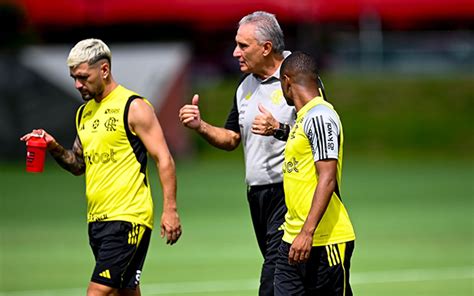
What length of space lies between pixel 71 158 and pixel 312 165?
2.17 meters

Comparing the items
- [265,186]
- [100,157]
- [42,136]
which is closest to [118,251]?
[100,157]

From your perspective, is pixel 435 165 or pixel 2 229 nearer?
pixel 2 229

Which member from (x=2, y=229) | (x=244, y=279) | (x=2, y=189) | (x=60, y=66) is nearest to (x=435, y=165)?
(x=60, y=66)

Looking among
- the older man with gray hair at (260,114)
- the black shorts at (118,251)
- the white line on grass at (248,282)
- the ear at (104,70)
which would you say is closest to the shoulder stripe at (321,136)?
the older man with gray hair at (260,114)

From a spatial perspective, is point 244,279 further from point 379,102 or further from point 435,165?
point 379,102

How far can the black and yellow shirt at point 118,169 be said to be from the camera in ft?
30.1

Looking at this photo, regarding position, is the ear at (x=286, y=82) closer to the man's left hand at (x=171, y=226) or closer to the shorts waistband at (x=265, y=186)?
the shorts waistband at (x=265, y=186)

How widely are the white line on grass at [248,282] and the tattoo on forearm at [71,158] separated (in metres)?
3.56

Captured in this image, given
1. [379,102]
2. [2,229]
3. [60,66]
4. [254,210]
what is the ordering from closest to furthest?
[254,210] → [2,229] → [60,66] → [379,102]

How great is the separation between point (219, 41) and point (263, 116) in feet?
112

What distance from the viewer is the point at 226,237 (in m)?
17.6

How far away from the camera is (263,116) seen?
9031 mm

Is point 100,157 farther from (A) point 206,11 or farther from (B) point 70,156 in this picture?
(A) point 206,11

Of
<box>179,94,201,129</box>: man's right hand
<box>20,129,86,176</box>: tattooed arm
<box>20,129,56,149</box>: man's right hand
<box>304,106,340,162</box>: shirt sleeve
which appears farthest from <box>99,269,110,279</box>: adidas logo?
<box>304,106,340,162</box>: shirt sleeve
